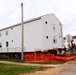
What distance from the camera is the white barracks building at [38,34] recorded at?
3972 centimetres

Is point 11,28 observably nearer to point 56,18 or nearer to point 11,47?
point 11,47

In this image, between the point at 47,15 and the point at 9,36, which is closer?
the point at 47,15

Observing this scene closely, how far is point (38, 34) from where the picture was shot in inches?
1570

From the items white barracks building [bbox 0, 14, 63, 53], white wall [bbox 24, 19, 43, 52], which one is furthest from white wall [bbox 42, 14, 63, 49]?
white wall [bbox 24, 19, 43, 52]

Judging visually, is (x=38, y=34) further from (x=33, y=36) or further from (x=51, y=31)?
(x=51, y=31)

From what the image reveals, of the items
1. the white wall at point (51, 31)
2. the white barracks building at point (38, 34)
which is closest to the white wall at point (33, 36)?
the white barracks building at point (38, 34)

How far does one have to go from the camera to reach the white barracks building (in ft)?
130

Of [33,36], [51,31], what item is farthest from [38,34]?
[51,31]

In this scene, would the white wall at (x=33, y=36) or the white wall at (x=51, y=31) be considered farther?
the white wall at (x=51, y=31)

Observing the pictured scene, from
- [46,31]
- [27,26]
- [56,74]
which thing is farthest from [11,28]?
[56,74]

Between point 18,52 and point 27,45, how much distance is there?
238cm

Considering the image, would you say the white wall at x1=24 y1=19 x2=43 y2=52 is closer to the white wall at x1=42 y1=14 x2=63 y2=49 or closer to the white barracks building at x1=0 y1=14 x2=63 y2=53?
the white barracks building at x1=0 y1=14 x2=63 y2=53

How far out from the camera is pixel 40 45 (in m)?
39.5

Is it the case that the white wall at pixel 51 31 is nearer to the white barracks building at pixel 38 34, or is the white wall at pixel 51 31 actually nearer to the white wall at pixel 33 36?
the white barracks building at pixel 38 34
